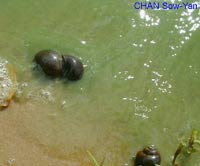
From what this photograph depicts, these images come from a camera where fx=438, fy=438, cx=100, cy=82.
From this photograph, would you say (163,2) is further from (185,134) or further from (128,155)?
(128,155)

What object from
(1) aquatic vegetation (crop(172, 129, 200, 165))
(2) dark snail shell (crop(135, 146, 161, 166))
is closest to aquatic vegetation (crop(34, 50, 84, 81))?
(2) dark snail shell (crop(135, 146, 161, 166))

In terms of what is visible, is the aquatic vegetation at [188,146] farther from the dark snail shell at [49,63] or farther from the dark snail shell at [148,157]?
the dark snail shell at [49,63]

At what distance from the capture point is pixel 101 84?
532cm

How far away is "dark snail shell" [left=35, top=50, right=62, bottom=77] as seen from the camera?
16.9 ft

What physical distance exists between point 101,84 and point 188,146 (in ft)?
4.14

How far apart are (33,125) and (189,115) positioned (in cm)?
187

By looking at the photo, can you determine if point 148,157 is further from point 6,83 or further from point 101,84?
point 6,83

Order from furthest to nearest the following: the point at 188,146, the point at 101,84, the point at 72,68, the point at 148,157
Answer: the point at 101,84
the point at 72,68
the point at 188,146
the point at 148,157

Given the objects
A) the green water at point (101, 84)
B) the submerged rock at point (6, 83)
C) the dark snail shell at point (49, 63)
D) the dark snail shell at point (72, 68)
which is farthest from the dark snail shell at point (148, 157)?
the submerged rock at point (6, 83)

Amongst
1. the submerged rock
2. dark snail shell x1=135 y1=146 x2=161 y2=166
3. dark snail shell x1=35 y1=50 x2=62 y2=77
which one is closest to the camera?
dark snail shell x1=135 y1=146 x2=161 y2=166

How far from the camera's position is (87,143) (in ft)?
16.0

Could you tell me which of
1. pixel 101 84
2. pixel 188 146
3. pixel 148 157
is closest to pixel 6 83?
pixel 101 84

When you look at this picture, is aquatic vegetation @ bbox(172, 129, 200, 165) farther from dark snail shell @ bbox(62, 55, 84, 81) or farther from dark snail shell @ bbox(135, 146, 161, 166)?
dark snail shell @ bbox(62, 55, 84, 81)

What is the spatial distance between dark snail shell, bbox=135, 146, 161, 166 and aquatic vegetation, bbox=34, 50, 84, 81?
119 cm
